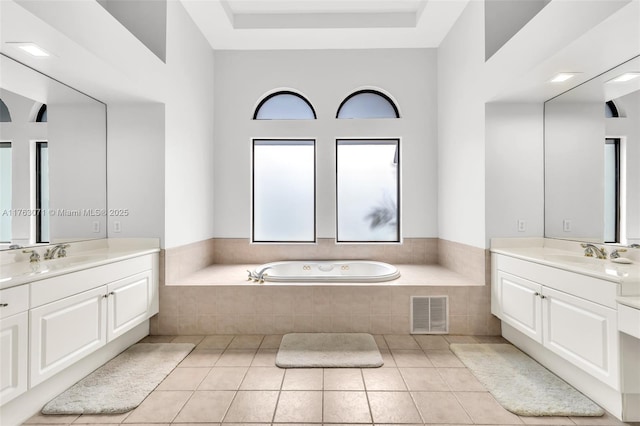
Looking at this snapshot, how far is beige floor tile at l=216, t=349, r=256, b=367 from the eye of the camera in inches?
96.5

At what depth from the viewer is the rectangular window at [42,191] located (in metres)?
2.40

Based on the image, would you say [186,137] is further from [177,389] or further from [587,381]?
[587,381]

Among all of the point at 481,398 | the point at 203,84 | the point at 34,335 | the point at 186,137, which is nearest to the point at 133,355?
the point at 34,335

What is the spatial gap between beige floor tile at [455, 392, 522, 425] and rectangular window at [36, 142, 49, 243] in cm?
316

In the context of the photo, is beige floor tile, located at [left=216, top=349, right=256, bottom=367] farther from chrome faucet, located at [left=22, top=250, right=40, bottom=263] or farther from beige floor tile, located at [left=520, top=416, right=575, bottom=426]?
beige floor tile, located at [left=520, top=416, right=575, bottom=426]

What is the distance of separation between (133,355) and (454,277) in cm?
301

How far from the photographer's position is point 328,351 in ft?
8.54

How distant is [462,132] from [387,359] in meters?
2.39

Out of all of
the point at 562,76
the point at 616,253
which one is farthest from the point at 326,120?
the point at 616,253

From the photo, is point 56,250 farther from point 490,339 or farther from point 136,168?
point 490,339

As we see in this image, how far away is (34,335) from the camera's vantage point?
5.81 feet

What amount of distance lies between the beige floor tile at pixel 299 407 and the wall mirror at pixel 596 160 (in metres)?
2.45

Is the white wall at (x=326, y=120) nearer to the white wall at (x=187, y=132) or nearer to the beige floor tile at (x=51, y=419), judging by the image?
the white wall at (x=187, y=132)

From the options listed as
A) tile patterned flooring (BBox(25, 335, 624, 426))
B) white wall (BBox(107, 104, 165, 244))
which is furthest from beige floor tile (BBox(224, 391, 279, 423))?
white wall (BBox(107, 104, 165, 244))
